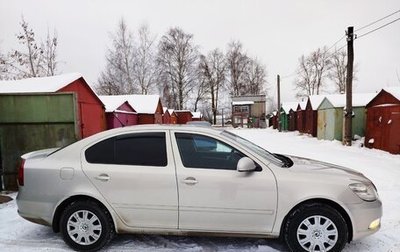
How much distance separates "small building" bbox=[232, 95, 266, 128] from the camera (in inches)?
1883

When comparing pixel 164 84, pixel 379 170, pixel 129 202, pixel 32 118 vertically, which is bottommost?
Answer: pixel 379 170

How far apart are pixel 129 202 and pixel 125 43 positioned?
31980mm

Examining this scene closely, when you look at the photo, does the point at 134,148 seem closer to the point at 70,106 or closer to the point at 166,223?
the point at 166,223

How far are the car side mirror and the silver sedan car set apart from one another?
0.04ft

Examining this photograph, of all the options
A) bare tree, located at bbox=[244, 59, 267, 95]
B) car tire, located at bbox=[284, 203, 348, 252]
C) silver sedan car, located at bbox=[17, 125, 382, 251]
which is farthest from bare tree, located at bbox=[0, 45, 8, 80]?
bare tree, located at bbox=[244, 59, 267, 95]

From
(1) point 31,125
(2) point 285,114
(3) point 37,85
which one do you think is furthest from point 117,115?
(2) point 285,114

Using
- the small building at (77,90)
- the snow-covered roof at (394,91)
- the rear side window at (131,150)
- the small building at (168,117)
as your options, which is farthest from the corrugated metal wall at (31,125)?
the small building at (168,117)

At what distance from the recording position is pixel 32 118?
6426 mm

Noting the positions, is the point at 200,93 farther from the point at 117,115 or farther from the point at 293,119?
the point at 117,115

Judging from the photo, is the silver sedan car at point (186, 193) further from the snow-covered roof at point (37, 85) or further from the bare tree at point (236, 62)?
the bare tree at point (236, 62)

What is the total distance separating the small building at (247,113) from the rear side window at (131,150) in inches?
1755

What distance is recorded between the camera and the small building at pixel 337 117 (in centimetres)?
1580

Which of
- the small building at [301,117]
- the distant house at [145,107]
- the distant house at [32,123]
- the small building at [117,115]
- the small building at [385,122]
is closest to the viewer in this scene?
the distant house at [32,123]

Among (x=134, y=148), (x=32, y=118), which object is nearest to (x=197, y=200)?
(x=134, y=148)
